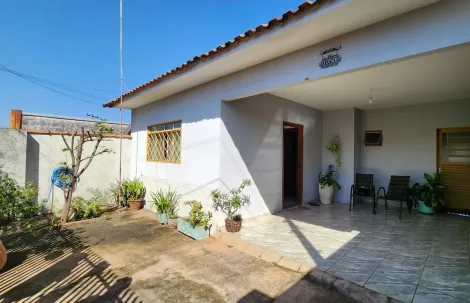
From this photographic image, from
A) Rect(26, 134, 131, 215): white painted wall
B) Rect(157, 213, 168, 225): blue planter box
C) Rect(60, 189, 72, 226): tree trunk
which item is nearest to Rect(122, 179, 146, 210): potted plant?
Rect(26, 134, 131, 215): white painted wall

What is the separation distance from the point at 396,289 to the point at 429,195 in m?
4.43

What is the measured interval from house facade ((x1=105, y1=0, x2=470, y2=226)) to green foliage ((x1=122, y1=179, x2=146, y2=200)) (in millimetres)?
350

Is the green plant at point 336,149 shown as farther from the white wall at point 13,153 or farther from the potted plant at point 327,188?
the white wall at point 13,153

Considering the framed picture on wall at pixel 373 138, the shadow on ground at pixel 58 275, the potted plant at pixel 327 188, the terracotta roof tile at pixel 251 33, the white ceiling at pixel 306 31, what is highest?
the terracotta roof tile at pixel 251 33

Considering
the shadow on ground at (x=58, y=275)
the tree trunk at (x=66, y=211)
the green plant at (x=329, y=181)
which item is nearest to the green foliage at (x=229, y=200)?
the shadow on ground at (x=58, y=275)

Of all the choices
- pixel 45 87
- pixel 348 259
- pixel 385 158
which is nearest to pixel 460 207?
pixel 385 158

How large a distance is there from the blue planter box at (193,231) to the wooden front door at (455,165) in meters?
6.37

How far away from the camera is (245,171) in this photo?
501cm

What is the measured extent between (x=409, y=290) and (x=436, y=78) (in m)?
3.92

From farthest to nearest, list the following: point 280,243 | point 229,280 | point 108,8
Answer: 1. point 108,8
2. point 280,243
3. point 229,280

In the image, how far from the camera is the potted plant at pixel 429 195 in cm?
554

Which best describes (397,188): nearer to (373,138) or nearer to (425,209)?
(425,209)

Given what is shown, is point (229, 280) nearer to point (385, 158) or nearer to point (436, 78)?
point (436, 78)

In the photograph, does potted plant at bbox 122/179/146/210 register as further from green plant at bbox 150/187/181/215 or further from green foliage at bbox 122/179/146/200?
green plant at bbox 150/187/181/215
